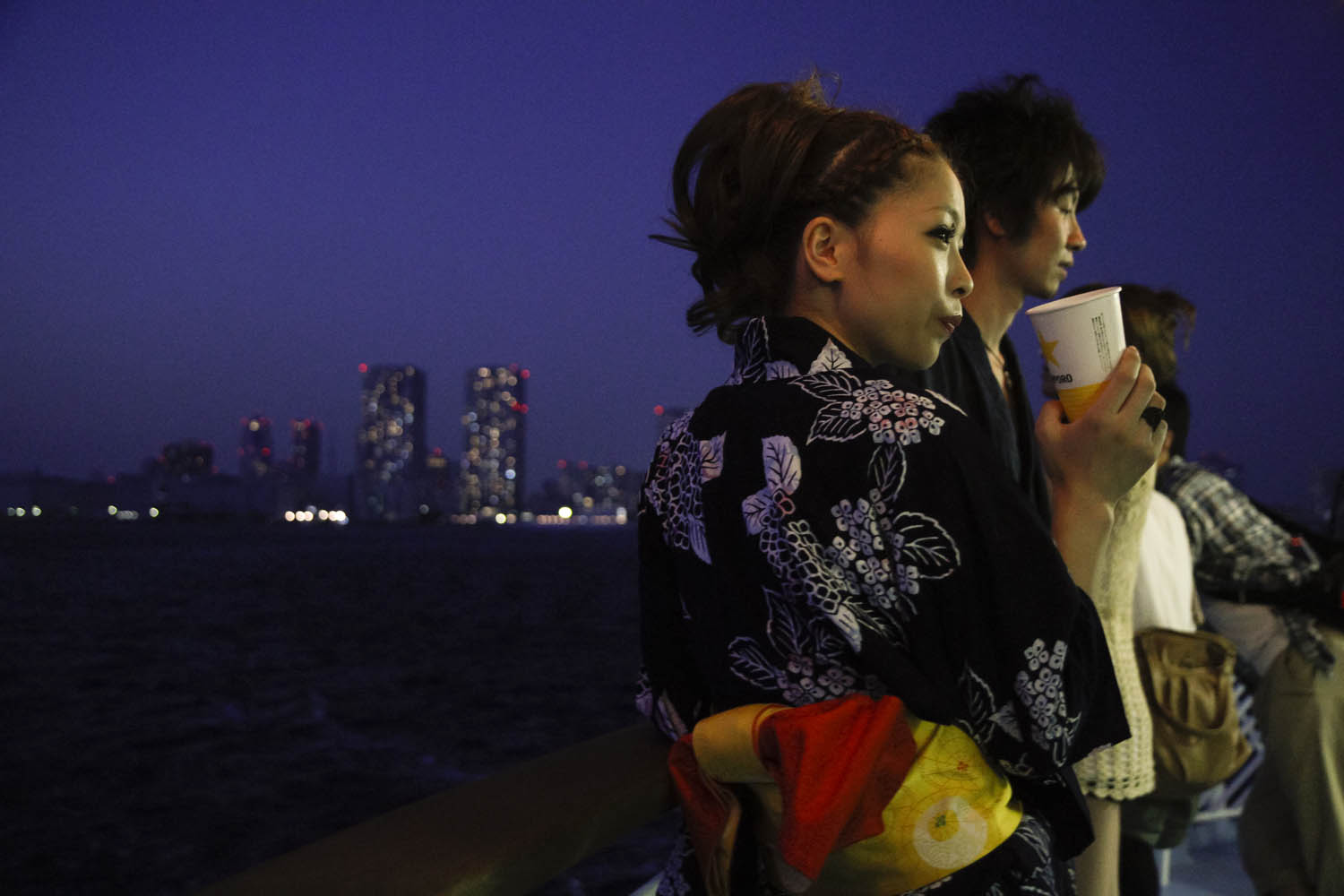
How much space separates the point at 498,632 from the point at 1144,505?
43.1 m

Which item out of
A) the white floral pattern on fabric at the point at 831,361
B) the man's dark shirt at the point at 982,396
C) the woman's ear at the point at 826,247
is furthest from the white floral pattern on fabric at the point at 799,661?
the man's dark shirt at the point at 982,396

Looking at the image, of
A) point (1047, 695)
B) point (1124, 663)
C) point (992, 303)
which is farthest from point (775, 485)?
point (1124, 663)

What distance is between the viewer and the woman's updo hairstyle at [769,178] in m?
1.08

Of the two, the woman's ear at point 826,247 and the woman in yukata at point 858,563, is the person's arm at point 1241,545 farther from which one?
the woman's ear at point 826,247

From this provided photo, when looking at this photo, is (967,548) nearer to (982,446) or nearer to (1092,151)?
(982,446)

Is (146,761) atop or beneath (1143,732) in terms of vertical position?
beneath

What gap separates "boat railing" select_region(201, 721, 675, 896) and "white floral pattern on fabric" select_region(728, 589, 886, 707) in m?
0.28

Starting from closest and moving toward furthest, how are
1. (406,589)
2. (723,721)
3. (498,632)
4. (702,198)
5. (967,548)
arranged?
(967,548) → (723,721) → (702,198) → (498,632) → (406,589)

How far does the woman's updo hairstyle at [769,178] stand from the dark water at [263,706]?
11.2 meters

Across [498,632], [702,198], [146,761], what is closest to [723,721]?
[702,198]

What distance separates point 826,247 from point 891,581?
0.41 metres

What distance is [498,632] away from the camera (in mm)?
43281

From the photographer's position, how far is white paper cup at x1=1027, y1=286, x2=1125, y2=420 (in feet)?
3.58

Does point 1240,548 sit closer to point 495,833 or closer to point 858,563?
point 858,563
